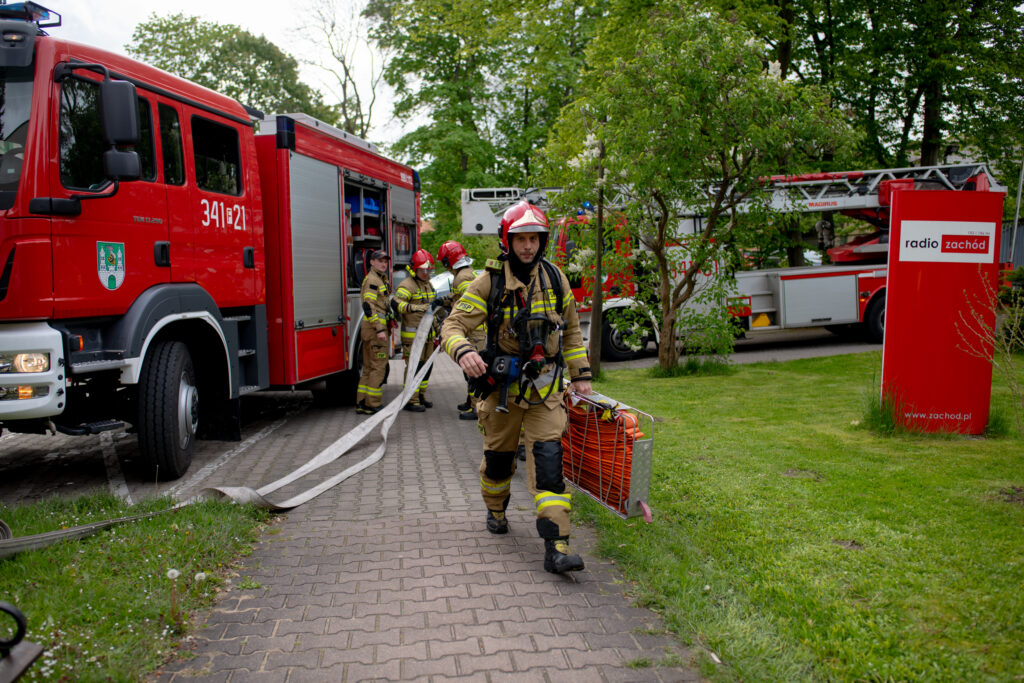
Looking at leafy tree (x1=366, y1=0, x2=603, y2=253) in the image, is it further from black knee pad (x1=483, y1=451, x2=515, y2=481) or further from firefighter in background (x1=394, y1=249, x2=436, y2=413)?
black knee pad (x1=483, y1=451, x2=515, y2=481)

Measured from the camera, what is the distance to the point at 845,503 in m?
4.94

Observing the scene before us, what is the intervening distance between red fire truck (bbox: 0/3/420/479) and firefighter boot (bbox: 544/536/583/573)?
326 cm

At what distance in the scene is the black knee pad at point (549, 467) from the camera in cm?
421

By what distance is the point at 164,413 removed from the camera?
19.1 ft

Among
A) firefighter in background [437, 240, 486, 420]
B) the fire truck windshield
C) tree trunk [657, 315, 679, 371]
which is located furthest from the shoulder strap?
tree trunk [657, 315, 679, 371]

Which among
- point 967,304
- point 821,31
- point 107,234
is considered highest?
point 821,31

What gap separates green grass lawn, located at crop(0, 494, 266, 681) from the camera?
120 inches

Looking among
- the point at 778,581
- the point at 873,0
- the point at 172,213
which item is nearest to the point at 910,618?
the point at 778,581

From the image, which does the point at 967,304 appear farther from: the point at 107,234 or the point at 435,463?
the point at 107,234

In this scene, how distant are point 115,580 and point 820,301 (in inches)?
548

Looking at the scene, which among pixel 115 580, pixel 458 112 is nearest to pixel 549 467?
pixel 115 580

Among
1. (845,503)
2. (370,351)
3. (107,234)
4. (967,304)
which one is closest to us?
(845,503)

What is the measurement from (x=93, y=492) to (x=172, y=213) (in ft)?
7.30

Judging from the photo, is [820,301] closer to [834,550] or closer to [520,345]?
[834,550]
